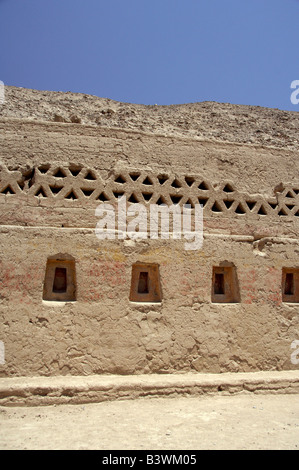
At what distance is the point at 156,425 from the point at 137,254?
2.25 m

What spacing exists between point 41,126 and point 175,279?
3.00 metres

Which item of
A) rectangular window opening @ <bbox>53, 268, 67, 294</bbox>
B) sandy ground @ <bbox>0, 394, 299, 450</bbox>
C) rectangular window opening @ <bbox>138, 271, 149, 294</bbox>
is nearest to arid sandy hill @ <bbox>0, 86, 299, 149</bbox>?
rectangular window opening @ <bbox>138, 271, 149, 294</bbox>

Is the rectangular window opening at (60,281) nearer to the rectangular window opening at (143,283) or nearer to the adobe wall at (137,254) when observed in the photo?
the adobe wall at (137,254)

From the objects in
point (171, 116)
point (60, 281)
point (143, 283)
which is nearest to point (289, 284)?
point (143, 283)

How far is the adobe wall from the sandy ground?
2.05 feet

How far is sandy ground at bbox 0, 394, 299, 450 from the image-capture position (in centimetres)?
395

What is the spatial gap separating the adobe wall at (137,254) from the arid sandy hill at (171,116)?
460 centimetres

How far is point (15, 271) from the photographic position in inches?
210

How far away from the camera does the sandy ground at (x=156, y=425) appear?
3.95 meters

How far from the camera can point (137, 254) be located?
581cm

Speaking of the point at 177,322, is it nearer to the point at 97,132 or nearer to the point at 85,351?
the point at 85,351
